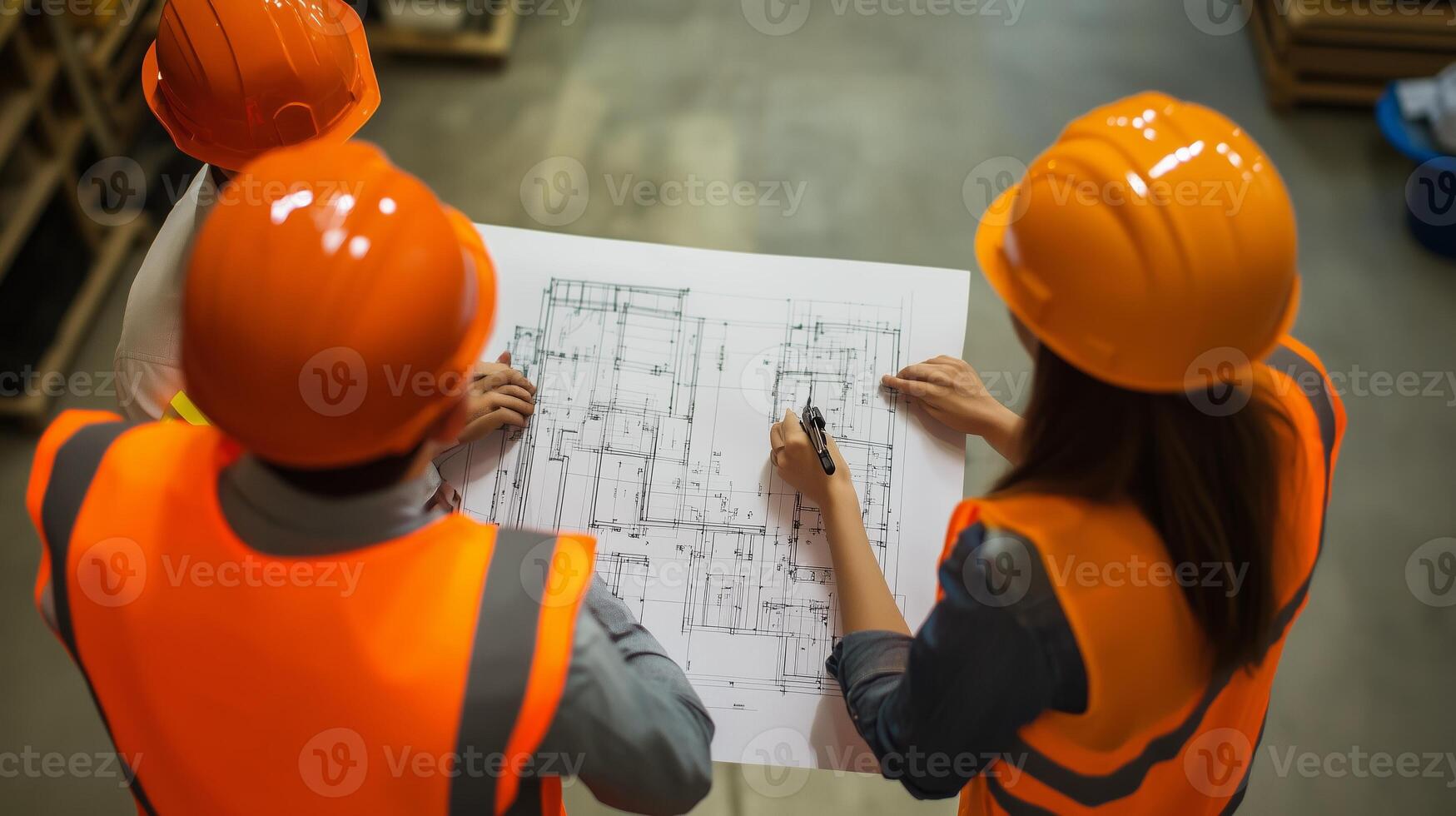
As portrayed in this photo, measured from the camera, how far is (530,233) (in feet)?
5.97

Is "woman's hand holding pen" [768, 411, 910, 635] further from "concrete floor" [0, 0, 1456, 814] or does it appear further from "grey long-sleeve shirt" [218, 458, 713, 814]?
"concrete floor" [0, 0, 1456, 814]

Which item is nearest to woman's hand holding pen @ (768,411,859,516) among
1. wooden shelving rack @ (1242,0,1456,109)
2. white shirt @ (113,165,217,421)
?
white shirt @ (113,165,217,421)

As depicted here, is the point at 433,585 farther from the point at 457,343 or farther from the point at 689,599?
the point at 689,599

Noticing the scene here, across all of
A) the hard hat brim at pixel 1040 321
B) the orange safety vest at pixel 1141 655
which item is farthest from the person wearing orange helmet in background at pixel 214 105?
the orange safety vest at pixel 1141 655

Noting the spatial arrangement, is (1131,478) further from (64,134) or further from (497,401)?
(64,134)

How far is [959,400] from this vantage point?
164 cm

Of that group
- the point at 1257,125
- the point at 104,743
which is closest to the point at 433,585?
the point at 104,743

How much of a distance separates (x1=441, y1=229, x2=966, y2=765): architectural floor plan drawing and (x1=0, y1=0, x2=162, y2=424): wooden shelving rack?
5.28ft

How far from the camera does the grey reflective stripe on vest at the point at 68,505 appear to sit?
1.02 m

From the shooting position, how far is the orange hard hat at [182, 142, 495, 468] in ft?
2.95

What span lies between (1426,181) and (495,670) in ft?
10.2

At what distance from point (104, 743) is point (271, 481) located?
182cm

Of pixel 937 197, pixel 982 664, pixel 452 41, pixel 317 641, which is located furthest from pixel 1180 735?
pixel 452 41

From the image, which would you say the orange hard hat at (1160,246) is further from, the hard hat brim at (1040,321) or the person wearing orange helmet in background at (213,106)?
the person wearing orange helmet in background at (213,106)
